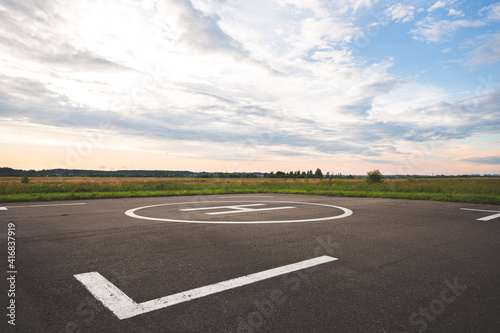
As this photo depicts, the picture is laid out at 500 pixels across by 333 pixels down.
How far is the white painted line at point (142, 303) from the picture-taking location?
8.25 ft

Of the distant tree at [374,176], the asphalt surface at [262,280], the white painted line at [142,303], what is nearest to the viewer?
the asphalt surface at [262,280]

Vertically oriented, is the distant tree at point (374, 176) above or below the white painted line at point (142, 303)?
above

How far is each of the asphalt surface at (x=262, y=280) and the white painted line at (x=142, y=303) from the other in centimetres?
5

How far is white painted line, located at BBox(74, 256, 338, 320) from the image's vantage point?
2516 millimetres

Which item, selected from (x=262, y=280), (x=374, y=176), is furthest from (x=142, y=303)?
(x=374, y=176)

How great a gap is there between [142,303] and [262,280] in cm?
137

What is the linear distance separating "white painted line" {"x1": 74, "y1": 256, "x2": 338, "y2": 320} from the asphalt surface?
5cm

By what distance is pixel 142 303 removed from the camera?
8.58 ft

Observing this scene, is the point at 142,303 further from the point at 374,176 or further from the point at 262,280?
the point at 374,176

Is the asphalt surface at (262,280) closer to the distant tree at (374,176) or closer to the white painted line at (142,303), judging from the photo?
the white painted line at (142,303)

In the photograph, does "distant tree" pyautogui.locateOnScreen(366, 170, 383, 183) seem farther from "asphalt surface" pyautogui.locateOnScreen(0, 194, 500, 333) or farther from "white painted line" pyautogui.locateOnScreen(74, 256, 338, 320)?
"white painted line" pyautogui.locateOnScreen(74, 256, 338, 320)

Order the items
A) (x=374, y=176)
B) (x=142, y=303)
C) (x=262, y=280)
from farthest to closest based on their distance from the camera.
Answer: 1. (x=374, y=176)
2. (x=262, y=280)
3. (x=142, y=303)

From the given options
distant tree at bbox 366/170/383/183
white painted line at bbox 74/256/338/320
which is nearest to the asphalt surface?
white painted line at bbox 74/256/338/320

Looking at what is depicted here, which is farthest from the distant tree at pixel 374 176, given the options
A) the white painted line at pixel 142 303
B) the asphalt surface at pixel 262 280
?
the white painted line at pixel 142 303
